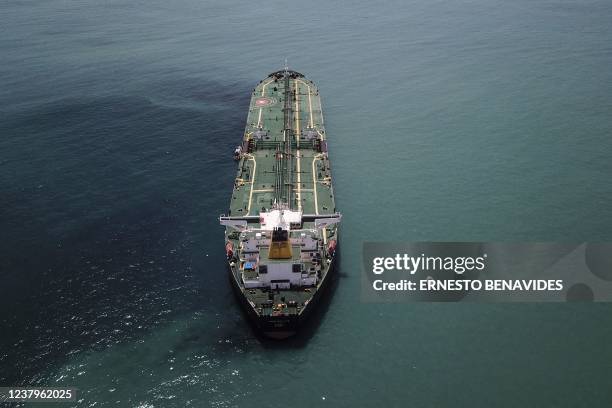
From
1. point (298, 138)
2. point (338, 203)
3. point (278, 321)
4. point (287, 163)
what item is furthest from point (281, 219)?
point (298, 138)

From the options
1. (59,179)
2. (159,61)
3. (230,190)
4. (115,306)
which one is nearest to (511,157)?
(230,190)

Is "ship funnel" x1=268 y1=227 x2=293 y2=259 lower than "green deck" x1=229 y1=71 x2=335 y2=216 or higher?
lower

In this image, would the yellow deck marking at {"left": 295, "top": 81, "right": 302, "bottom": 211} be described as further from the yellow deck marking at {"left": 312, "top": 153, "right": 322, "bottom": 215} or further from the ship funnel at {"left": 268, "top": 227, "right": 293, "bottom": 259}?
the ship funnel at {"left": 268, "top": 227, "right": 293, "bottom": 259}

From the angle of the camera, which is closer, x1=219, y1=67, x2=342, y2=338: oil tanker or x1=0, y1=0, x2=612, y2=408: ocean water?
x1=0, y1=0, x2=612, y2=408: ocean water

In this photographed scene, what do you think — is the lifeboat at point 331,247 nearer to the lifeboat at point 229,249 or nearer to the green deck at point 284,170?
the green deck at point 284,170

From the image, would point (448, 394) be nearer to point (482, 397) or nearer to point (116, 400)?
point (482, 397)

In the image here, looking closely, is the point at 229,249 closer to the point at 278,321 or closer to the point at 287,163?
the point at 278,321

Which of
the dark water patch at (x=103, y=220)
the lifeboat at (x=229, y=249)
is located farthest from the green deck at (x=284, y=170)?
the dark water patch at (x=103, y=220)

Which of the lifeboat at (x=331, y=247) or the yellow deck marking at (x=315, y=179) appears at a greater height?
the yellow deck marking at (x=315, y=179)

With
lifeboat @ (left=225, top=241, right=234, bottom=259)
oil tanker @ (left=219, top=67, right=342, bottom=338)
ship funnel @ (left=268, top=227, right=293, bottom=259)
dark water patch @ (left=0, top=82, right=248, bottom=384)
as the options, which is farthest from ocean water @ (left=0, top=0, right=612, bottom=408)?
ship funnel @ (left=268, top=227, right=293, bottom=259)
